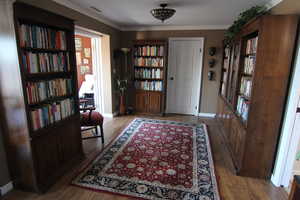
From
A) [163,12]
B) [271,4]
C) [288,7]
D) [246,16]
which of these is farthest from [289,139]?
[163,12]

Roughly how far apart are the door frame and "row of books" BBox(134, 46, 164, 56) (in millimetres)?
2962

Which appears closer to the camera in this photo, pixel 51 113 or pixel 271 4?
pixel 51 113

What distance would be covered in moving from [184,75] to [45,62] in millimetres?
3435

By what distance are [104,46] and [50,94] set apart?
239 cm

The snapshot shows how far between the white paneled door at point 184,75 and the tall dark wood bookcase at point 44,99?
9.48 feet

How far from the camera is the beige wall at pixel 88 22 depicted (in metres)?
2.23

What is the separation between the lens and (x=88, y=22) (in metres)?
3.18

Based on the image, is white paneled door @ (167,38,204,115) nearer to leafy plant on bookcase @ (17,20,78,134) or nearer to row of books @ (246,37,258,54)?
row of books @ (246,37,258,54)

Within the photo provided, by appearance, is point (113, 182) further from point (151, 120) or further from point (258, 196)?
point (151, 120)

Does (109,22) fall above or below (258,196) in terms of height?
above

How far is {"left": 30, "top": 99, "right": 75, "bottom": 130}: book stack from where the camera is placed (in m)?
1.82

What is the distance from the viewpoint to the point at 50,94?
6.75 feet

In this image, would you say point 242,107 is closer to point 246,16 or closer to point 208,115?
point 246,16

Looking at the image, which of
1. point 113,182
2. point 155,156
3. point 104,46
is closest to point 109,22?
point 104,46
